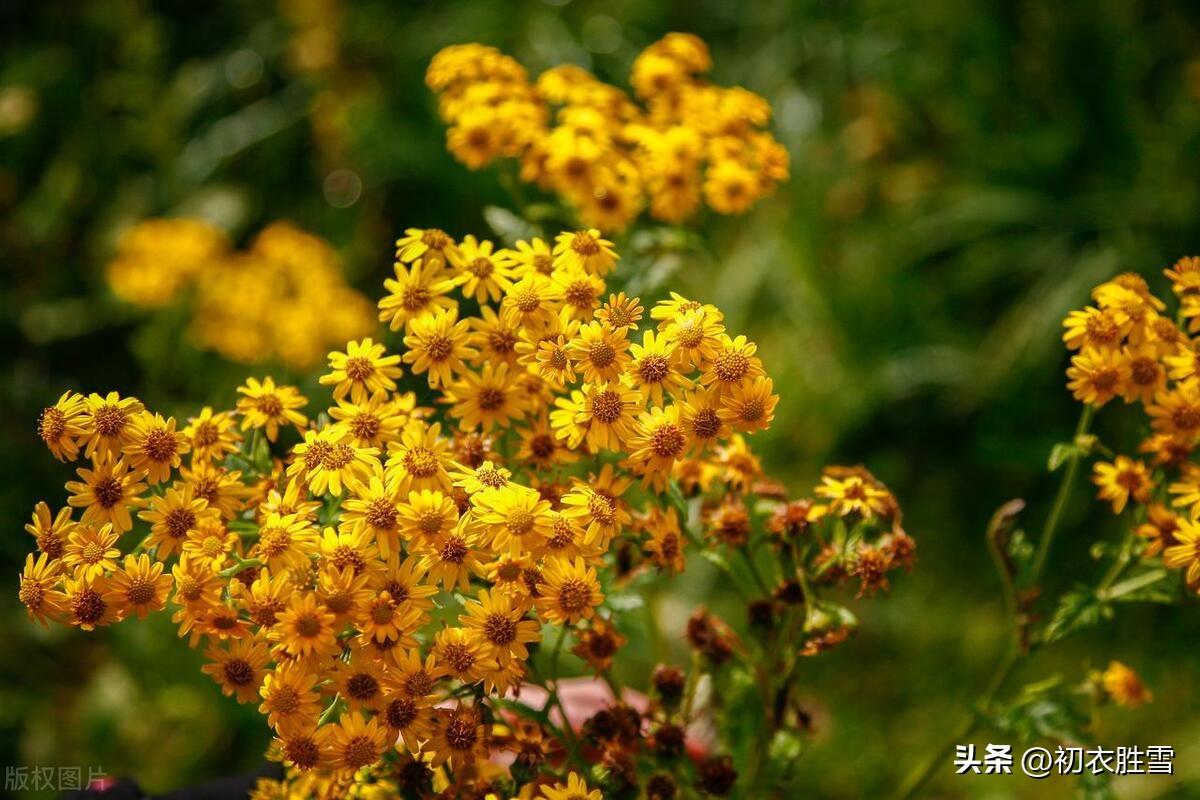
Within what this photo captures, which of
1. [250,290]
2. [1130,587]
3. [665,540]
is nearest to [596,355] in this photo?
[665,540]

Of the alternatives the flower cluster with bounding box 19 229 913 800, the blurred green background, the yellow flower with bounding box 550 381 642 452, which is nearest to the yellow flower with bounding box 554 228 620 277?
the flower cluster with bounding box 19 229 913 800

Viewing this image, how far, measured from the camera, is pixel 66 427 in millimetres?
673

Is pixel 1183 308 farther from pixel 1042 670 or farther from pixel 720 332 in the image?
pixel 1042 670

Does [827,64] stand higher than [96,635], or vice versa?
[827,64]

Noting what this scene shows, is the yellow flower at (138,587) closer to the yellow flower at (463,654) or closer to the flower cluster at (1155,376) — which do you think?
the yellow flower at (463,654)

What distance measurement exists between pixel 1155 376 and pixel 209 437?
642mm

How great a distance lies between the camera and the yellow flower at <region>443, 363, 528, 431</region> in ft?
2.37

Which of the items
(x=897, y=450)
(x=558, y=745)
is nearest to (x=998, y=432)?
(x=897, y=450)

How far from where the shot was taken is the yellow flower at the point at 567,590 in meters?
0.62

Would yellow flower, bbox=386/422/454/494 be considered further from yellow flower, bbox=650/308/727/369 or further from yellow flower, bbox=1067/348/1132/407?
yellow flower, bbox=1067/348/1132/407

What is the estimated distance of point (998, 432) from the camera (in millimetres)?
2084

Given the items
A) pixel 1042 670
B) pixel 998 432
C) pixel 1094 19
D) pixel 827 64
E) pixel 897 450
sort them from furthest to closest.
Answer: pixel 827 64 < pixel 1094 19 < pixel 897 450 < pixel 998 432 < pixel 1042 670

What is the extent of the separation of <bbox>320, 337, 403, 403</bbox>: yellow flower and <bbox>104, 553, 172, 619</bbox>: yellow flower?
15 cm

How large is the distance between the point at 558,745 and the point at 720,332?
30 cm
